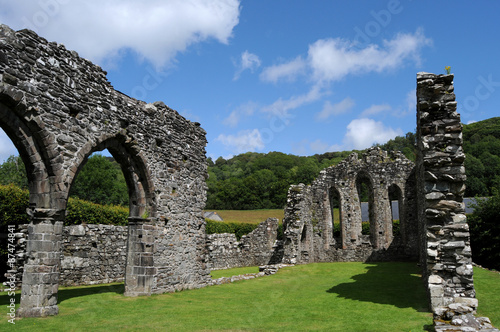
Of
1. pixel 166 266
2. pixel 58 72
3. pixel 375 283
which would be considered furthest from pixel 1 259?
pixel 375 283

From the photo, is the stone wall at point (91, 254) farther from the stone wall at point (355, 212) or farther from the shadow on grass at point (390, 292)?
the stone wall at point (355, 212)

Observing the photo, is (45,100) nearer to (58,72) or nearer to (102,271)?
(58,72)

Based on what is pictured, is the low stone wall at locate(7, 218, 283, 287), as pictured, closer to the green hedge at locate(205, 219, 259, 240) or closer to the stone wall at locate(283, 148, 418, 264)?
the stone wall at locate(283, 148, 418, 264)

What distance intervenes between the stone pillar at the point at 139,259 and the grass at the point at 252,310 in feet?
1.41

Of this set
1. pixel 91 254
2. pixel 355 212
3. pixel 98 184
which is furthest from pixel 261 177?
pixel 91 254

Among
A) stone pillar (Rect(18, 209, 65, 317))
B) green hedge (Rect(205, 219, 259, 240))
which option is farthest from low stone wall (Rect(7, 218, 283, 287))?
green hedge (Rect(205, 219, 259, 240))

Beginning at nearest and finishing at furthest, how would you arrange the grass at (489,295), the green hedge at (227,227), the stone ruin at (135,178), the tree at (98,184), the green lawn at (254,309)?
the green lawn at (254,309)
the grass at (489,295)
the stone ruin at (135,178)
the green hedge at (227,227)
the tree at (98,184)

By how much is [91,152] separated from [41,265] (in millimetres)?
2938

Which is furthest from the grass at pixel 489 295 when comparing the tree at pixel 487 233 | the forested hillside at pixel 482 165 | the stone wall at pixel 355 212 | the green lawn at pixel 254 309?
the forested hillside at pixel 482 165

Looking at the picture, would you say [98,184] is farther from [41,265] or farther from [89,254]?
[41,265]

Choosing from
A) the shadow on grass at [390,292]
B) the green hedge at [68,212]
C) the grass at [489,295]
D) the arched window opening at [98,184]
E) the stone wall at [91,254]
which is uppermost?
the arched window opening at [98,184]

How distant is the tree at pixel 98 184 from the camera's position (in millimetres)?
52312

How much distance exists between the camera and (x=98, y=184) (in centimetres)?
5362

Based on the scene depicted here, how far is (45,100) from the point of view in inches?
316
